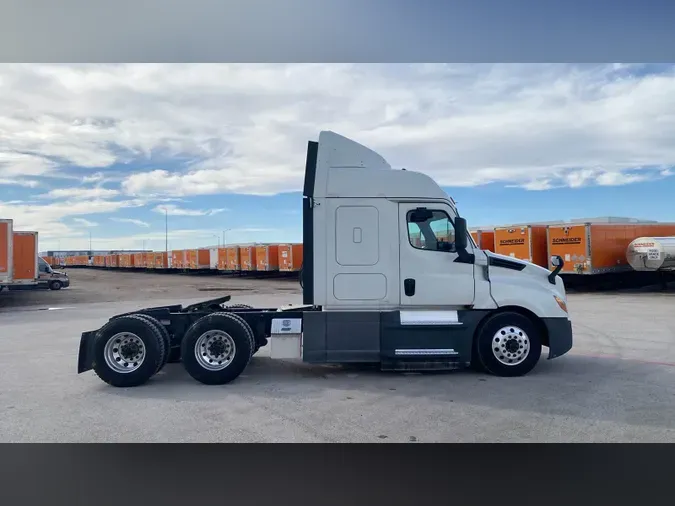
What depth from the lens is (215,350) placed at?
26.2ft

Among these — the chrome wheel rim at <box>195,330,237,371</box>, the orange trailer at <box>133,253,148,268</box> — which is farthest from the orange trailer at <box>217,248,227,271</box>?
the chrome wheel rim at <box>195,330,237,371</box>

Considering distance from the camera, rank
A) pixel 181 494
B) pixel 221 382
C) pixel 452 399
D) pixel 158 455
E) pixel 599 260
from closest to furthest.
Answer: pixel 181 494
pixel 158 455
pixel 452 399
pixel 221 382
pixel 599 260

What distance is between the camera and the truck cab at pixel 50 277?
107ft

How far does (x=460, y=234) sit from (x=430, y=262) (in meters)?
0.61

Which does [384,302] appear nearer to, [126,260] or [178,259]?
[178,259]

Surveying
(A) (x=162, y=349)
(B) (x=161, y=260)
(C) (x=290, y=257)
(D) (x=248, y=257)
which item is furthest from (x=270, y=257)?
(A) (x=162, y=349)

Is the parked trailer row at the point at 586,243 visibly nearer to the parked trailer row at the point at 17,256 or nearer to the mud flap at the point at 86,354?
the parked trailer row at the point at 17,256

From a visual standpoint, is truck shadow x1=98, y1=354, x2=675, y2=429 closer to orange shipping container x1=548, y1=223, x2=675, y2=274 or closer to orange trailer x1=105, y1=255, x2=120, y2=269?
orange shipping container x1=548, y1=223, x2=675, y2=274

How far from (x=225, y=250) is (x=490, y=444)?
41.6 meters

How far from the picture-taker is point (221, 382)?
781cm

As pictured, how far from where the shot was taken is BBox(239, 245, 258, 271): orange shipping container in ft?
133

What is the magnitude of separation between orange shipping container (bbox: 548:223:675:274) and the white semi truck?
17.5 m

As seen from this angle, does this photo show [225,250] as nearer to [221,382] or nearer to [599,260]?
[599,260]

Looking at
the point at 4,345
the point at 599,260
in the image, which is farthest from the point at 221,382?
the point at 599,260
